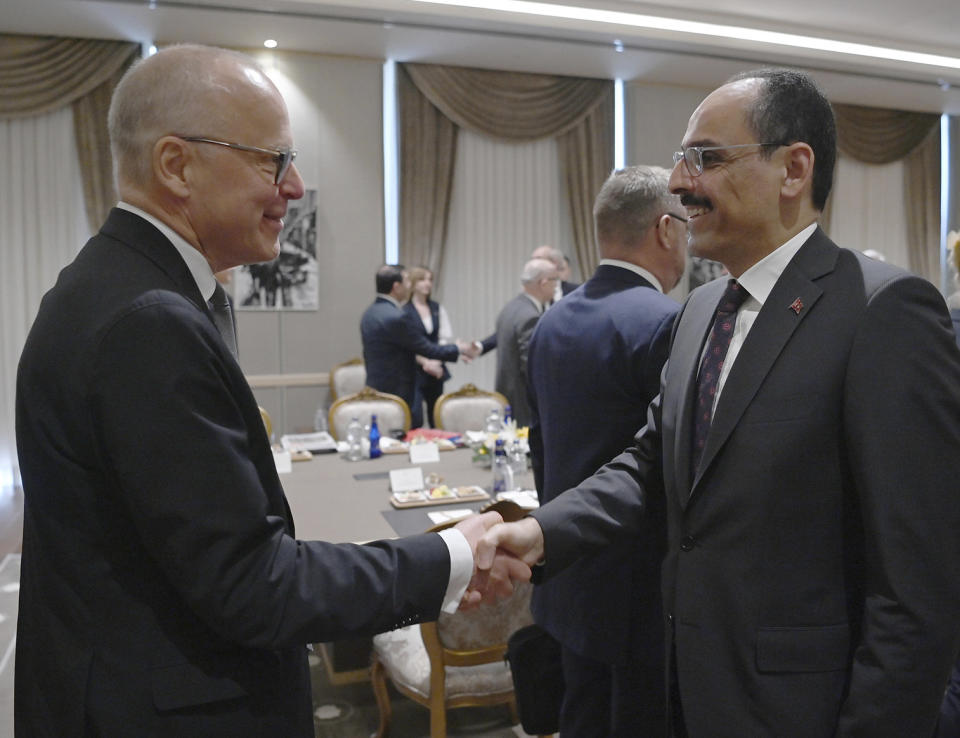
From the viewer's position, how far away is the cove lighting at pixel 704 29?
20.6 ft

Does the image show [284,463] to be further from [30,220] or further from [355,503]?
[30,220]

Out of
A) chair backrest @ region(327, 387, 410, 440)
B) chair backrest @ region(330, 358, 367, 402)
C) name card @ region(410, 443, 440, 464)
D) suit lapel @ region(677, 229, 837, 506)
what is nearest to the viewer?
suit lapel @ region(677, 229, 837, 506)

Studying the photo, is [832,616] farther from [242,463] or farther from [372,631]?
[242,463]

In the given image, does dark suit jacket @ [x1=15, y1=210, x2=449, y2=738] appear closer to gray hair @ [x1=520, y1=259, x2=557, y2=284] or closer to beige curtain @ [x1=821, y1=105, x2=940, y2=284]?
gray hair @ [x1=520, y1=259, x2=557, y2=284]

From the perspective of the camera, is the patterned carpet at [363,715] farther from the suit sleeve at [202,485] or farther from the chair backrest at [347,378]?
the chair backrest at [347,378]

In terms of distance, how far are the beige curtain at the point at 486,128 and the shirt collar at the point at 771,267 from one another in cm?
635

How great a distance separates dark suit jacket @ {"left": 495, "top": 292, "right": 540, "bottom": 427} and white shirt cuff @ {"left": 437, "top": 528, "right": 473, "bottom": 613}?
4059mm

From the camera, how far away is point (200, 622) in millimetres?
1172

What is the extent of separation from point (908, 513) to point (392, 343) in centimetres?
510

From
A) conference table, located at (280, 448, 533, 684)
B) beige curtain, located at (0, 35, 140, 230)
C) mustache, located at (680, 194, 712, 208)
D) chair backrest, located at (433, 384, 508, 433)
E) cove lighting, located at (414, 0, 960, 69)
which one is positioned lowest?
conference table, located at (280, 448, 533, 684)

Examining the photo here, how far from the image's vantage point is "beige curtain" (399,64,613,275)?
24.7 ft

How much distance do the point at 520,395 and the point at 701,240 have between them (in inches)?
162

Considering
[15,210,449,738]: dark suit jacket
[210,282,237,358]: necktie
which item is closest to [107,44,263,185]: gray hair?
[15,210,449,738]: dark suit jacket

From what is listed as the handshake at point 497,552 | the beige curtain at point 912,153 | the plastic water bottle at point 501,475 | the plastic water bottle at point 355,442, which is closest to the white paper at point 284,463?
the plastic water bottle at point 355,442
